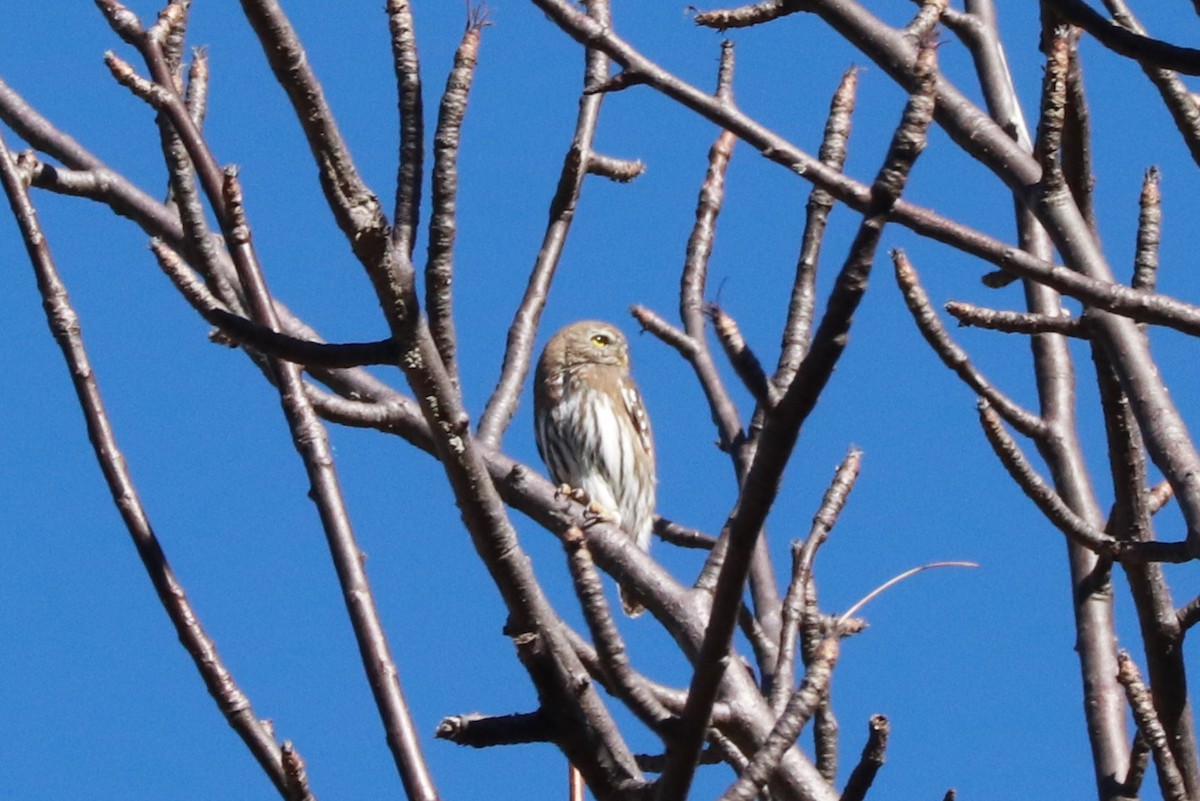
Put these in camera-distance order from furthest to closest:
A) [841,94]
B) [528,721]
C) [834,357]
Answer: [841,94] → [528,721] → [834,357]

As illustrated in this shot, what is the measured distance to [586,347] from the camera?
8125mm

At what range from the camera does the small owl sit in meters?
7.35

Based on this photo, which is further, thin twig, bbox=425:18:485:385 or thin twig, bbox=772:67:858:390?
thin twig, bbox=772:67:858:390

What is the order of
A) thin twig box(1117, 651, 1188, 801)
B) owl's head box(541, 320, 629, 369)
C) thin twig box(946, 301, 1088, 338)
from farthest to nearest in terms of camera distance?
owl's head box(541, 320, 629, 369)
thin twig box(946, 301, 1088, 338)
thin twig box(1117, 651, 1188, 801)

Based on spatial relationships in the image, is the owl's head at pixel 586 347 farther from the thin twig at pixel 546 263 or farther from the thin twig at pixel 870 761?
the thin twig at pixel 870 761

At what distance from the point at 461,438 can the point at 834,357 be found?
52 centimetres

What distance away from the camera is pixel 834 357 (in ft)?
5.40

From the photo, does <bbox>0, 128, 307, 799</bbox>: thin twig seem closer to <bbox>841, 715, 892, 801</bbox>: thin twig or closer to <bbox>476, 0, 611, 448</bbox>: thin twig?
<bbox>841, 715, 892, 801</bbox>: thin twig

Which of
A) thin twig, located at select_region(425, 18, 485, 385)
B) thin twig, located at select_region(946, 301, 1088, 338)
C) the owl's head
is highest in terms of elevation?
the owl's head

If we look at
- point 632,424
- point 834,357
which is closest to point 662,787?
point 834,357

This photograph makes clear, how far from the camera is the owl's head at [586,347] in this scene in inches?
318

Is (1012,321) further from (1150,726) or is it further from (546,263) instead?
(546,263)

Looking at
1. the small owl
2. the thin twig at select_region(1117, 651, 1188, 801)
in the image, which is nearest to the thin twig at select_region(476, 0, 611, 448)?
the thin twig at select_region(1117, 651, 1188, 801)

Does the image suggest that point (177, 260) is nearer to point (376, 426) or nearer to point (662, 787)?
point (376, 426)
